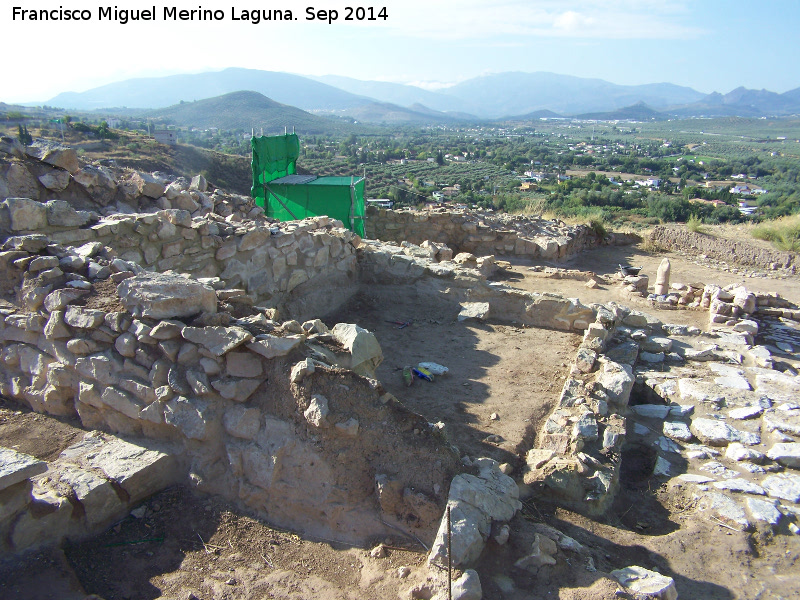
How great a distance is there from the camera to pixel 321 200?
13.2 metres

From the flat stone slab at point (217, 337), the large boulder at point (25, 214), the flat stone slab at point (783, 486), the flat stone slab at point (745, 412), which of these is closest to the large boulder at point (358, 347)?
the flat stone slab at point (217, 337)

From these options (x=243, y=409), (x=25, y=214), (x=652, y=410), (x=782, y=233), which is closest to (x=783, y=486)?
(x=652, y=410)

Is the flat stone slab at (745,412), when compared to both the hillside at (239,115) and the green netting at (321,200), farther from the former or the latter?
the hillside at (239,115)

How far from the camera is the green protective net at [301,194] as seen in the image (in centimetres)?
1302

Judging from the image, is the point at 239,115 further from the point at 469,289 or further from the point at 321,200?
the point at 469,289

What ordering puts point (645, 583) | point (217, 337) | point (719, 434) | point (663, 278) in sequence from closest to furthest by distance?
point (645, 583)
point (217, 337)
point (719, 434)
point (663, 278)

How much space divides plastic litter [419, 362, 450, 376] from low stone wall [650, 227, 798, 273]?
45.4ft

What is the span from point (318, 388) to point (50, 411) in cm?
250

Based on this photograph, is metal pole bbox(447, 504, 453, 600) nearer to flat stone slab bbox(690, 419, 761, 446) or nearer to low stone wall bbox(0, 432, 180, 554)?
low stone wall bbox(0, 432, 180, 554)

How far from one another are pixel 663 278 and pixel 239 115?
314ft

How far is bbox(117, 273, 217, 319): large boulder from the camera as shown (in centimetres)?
413

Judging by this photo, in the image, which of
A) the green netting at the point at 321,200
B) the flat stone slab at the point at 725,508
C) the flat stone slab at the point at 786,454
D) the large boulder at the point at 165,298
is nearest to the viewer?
the large boulder at the point at 165,298

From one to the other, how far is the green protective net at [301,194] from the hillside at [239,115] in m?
75.2

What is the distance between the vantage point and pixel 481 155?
7212 cm
